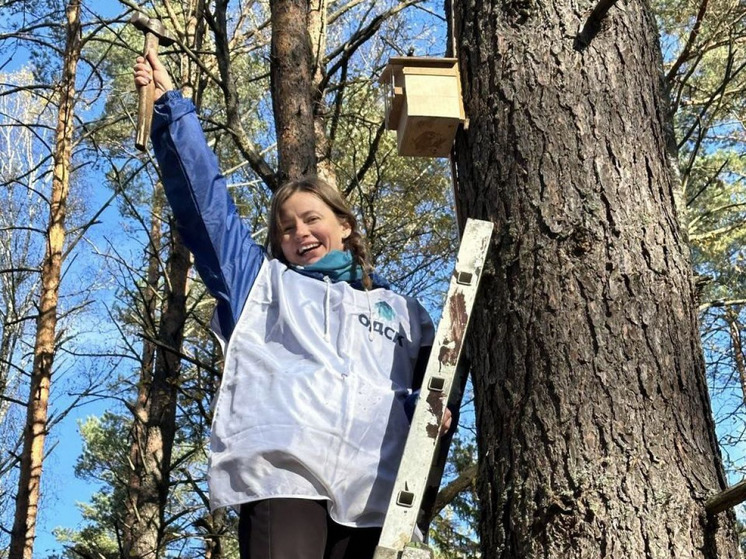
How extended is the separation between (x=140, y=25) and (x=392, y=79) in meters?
0.69

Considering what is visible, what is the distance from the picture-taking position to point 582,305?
1.78 meters

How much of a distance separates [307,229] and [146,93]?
1.71 ft

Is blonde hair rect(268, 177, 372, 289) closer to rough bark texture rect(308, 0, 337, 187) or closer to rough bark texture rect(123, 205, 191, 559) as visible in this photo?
rough bark texture rect(308, 0, 337, 187)

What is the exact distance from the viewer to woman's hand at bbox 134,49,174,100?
2.16m

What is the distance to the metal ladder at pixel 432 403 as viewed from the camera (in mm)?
1705

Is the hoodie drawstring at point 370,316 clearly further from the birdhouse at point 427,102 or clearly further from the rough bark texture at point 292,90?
the rough bark texture at point 292,90

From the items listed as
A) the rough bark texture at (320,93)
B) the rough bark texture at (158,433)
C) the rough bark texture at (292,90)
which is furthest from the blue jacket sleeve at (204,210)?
the rough bark texture at (158,433)

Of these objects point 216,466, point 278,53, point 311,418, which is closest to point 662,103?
point 311,418

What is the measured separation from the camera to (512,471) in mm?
1754

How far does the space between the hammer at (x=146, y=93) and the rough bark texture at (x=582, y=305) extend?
2.50ft

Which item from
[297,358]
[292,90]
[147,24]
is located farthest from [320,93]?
[297,358]

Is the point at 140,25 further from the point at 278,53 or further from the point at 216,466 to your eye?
the point at 278,53

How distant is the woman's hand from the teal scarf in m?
0.55

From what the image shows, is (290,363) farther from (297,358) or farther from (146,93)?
(146,93)
